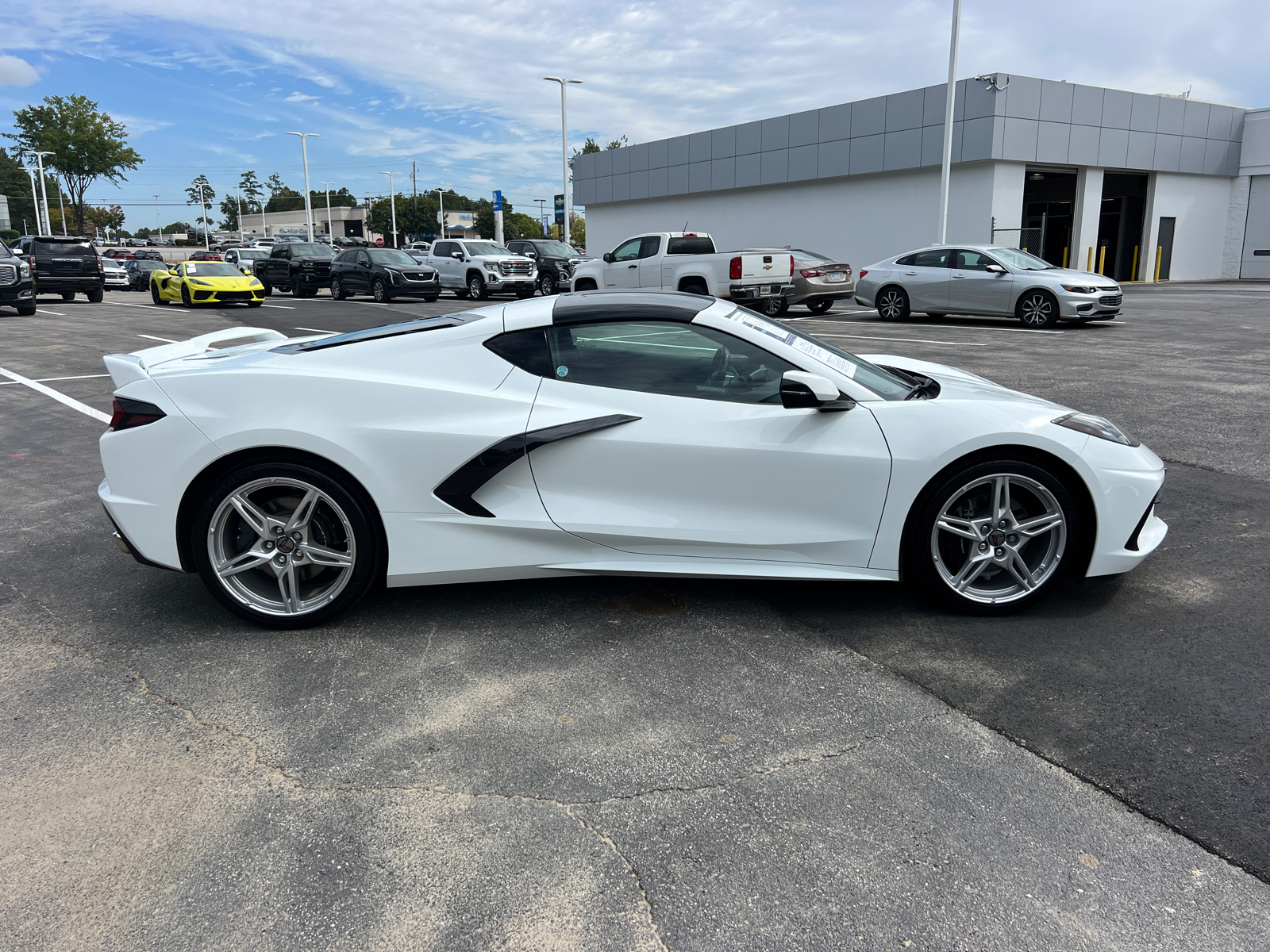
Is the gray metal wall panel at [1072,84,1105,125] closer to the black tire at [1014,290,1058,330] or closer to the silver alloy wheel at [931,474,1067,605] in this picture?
the black tire at [1014,290,1058,330]

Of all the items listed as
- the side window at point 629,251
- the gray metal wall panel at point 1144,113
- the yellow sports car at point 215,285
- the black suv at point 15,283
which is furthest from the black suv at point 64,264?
the gray metal wall panel at point 1144,113

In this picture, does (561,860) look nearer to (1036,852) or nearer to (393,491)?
(1036,852)

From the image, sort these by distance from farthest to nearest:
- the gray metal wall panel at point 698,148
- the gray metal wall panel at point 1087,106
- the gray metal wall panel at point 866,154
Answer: the gray metal wall panel at point 698,148
the gray metal wall panel at point 866,154
the gray metal wall panel at point 1087,106

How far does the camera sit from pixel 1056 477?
3734mm

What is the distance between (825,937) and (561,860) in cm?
69

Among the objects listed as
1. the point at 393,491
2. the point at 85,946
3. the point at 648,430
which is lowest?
the point at 85,946

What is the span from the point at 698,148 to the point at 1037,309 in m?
24.8

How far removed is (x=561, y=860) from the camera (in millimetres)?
2363

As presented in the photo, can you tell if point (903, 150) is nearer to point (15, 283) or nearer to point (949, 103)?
point (949, 103)

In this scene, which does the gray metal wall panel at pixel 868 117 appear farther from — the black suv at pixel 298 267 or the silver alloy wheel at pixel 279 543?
the silver alloy wheel at pixel 279 543

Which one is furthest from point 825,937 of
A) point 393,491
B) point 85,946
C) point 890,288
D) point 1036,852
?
point 890,288

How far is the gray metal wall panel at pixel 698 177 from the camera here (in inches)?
1492

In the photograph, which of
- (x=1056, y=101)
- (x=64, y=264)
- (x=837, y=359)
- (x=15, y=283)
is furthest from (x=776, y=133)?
(x=837, y=359)

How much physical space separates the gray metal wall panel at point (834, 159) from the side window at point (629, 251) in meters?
14.2
